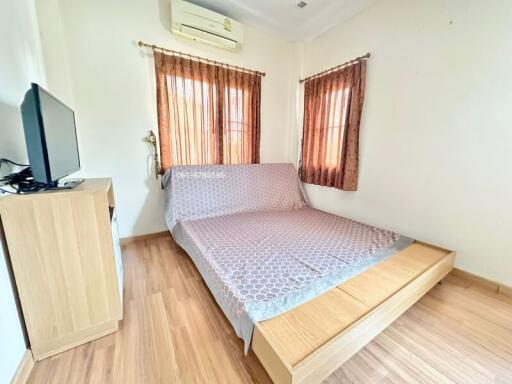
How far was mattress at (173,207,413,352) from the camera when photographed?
3.73 feet

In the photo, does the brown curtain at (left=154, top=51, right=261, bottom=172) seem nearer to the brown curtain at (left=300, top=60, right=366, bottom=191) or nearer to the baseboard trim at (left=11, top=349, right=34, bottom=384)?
the brown curtain at (left=300, top=60, right=366, bottom=191)

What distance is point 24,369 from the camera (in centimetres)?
97

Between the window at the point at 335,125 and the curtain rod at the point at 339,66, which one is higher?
the curtain rod at the point at 339,66

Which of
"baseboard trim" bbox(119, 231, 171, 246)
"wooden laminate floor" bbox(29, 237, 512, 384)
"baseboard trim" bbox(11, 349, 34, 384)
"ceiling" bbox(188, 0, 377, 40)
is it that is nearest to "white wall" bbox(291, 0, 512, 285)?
"ceiling" bbox(188, 0, 377, 40)

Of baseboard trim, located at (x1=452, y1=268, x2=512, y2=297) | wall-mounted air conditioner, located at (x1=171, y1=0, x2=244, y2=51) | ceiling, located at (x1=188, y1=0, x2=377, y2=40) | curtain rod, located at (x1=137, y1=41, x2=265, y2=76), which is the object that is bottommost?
baseboard trim, located at (x1=452, y1=268, x2=512, y2=297)

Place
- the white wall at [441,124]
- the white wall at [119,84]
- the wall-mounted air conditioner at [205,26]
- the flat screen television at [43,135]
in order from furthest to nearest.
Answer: the wall-mounted air conditioner at [205,26], the white wall at [119,84], the white wall at [441,124], the flat screen television at [43,135]

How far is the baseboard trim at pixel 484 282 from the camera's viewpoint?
1.61m

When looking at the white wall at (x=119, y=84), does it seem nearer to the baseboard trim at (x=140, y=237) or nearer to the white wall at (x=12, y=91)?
the baseboard trim at (x=140, y=237)

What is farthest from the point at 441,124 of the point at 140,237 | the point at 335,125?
the point at 140,237

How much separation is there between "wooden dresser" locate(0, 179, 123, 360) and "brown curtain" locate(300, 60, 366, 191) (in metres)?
2.40

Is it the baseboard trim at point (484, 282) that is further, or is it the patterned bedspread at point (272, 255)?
the baseboard trim at point (484, 282)

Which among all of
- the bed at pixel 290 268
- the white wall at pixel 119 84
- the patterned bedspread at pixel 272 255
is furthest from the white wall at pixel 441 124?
the white wall at pixel 119 84

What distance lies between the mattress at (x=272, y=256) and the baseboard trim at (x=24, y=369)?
91cm

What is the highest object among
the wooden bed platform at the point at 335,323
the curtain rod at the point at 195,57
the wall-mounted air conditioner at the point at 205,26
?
the wall-mounted air conditioner at the point at 205,26
